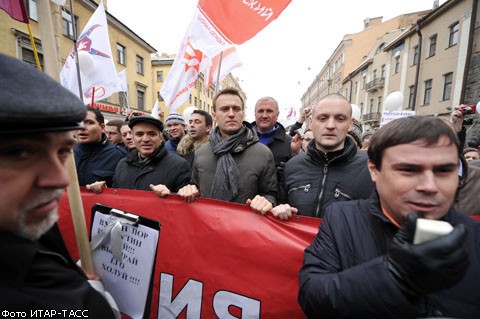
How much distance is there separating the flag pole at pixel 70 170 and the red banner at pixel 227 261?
1.94 feet

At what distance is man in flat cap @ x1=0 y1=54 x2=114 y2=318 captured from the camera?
2.19 ft

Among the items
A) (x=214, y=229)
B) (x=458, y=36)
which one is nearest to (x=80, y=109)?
(x=214, y=229)

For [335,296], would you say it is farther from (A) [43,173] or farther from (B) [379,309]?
(A) [43,173]

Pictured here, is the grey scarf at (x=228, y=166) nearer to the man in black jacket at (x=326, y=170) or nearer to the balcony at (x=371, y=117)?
the man in black jacket at (x=326, y=170)

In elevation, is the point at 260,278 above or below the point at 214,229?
below

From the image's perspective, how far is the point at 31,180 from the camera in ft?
2.39

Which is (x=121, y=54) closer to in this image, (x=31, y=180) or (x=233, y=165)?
(x=233, y=165)

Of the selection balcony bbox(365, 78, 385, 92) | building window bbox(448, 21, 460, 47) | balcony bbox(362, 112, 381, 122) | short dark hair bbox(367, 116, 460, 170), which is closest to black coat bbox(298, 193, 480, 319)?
short dark hair bbox(367, 116, 460, 170)

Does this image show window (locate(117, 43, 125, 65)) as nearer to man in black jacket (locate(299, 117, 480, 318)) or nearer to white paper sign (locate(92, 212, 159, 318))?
white paper sign (locate(92, 212, 159, 318))

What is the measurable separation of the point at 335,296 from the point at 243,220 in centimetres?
93

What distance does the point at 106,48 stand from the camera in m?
5.02

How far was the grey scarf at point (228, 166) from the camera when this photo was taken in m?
2.15

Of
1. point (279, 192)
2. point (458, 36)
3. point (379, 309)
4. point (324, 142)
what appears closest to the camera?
point (379, 309)

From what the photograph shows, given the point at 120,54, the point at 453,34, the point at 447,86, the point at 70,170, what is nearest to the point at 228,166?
the point at 70,170
